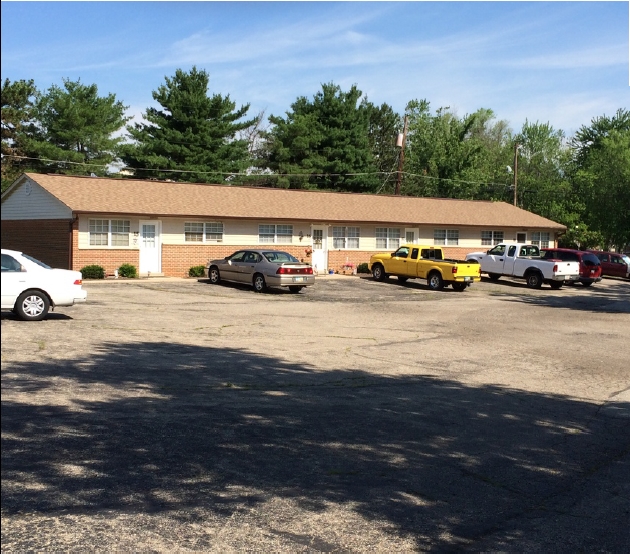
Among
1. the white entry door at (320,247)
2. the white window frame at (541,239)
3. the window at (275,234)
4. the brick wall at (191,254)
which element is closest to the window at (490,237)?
the white window frame at (541,239)

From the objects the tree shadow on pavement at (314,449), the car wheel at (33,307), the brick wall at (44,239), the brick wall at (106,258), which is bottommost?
the tree shadow on pavement at (314,449)

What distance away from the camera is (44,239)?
109 ft

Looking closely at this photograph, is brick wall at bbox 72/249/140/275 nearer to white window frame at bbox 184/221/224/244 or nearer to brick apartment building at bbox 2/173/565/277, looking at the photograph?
brick apartment building at bbox 2/173/565/277

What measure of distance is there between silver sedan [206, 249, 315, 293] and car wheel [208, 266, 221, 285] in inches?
3.2

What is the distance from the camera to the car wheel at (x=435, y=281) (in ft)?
109

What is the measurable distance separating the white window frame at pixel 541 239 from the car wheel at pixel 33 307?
38.5 metres

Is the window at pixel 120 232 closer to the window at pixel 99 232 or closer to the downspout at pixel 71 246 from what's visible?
the window at pixel 99 232

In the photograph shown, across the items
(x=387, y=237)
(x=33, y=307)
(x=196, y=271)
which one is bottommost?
(x=33, y=307)

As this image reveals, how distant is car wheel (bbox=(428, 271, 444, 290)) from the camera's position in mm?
33328

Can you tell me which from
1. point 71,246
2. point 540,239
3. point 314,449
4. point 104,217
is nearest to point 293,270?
point 104,217

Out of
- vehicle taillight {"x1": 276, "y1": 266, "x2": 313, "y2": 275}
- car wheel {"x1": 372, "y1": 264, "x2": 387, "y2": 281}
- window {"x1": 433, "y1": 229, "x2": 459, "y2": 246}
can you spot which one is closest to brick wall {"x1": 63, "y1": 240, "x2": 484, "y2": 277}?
car wheel {"x1": 372, "y1": 264, "x2": 387, "y2": 281}

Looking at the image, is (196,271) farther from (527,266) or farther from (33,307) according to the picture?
(33,307)

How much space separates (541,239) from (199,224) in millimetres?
24972

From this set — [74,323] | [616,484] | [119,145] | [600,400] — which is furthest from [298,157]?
[616,484]
